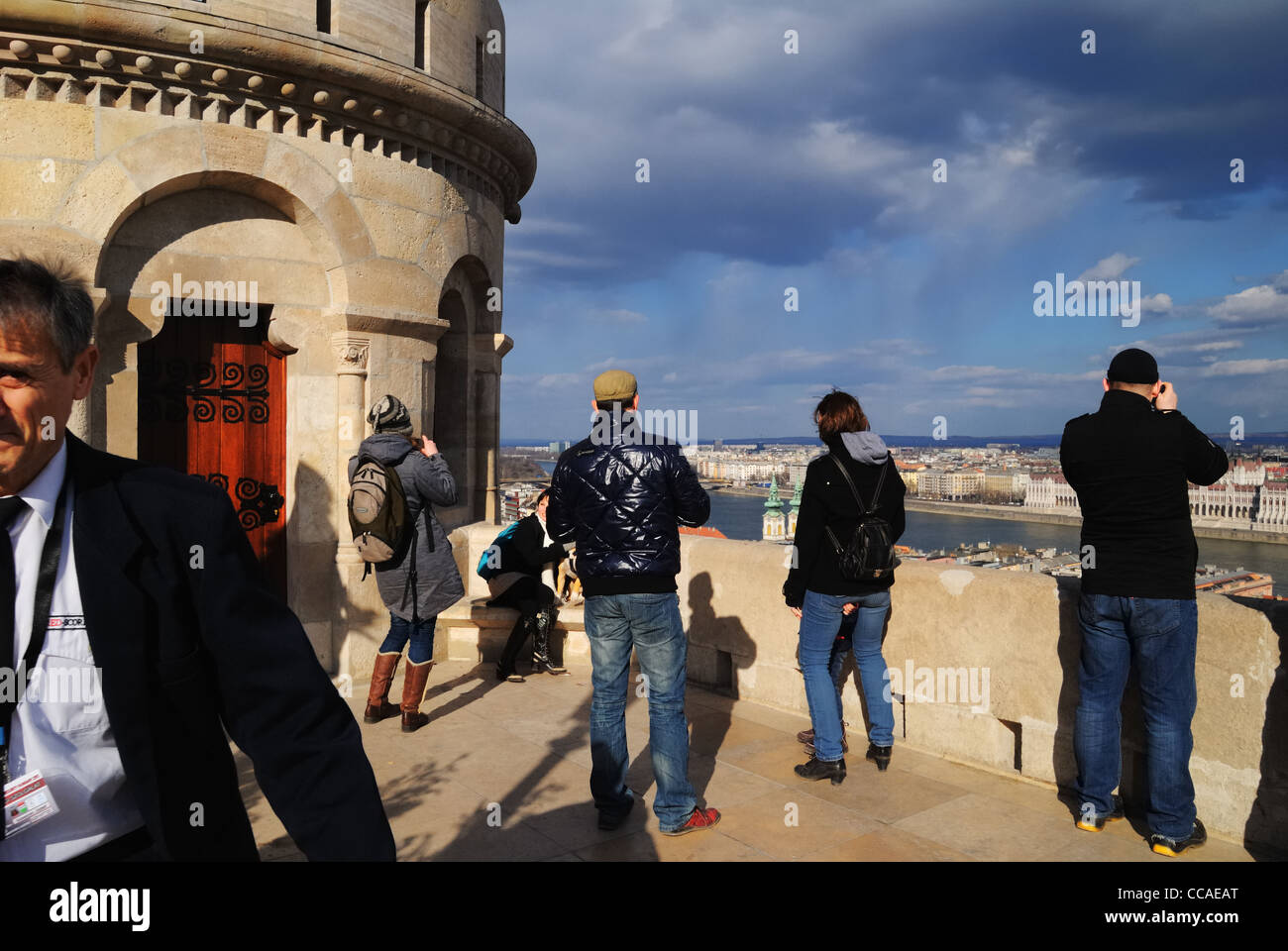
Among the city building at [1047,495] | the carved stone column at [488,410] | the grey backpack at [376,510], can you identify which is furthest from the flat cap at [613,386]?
the city building at [1047,495]

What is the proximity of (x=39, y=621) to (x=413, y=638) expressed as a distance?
359cm

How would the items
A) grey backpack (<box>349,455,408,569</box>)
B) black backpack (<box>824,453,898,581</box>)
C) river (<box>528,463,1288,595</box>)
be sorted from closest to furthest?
black backpack (<box>824,453,898,581</box>), grey backpack (<box>349,455,408,569</box>), river (<box>528,463,1288,595</box>)

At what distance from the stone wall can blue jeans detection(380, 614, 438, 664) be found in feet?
5.39

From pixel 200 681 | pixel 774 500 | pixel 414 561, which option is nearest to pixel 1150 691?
pixel 200 681

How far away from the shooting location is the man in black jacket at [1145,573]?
3.15 m

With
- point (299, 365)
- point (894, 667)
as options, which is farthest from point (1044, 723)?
point (299, 365)

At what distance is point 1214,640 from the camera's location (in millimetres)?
3301

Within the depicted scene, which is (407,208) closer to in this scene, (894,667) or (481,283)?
(481,283)

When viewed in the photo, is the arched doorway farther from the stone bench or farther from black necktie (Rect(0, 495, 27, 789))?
black necktie (Rect(0, 495, 27, 789))

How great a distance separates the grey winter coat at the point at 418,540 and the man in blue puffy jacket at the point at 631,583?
4.20 feet

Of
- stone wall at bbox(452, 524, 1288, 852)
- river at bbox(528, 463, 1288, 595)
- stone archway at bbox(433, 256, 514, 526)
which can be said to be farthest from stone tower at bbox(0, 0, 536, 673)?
river at bbox(528, 463, 1288, 595)

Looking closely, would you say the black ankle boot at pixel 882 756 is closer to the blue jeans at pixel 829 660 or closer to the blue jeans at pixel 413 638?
the blue jeans at pixel 829 660

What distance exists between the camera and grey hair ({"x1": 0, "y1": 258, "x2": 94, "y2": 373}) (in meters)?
1.23

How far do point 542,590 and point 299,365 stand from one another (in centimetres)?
206
